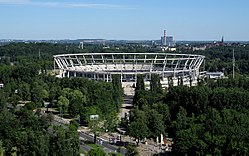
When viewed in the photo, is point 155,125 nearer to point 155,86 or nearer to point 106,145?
point 106,145

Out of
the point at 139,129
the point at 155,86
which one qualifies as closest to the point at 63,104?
the point at 155,86

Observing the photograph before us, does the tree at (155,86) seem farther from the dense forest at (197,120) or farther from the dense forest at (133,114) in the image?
the dense forest at (197,120)

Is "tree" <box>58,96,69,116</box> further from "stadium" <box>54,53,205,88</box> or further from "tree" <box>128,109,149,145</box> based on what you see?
"stadium" <box>54,53,205,88</box>

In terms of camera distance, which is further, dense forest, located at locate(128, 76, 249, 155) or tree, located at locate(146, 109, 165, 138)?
tree, located at locate(146, 109, 165, 138)

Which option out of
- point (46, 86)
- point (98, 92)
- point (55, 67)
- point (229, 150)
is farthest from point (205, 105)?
point (55, 67)

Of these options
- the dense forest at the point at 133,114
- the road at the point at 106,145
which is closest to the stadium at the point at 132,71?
the dense forest at the point at 133,114

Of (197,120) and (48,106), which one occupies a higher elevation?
(197,120)

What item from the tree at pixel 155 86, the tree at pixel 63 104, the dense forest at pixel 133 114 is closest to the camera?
the dense forest at pixel 133 114

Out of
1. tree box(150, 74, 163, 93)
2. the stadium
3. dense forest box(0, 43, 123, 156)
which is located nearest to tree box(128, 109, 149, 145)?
dense forest box(0, 43, 123, 156)

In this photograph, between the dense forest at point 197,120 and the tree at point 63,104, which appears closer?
the dense forest at point 197,120

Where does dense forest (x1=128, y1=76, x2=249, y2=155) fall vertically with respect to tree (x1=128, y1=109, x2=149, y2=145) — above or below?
above

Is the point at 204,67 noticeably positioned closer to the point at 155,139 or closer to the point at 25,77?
the point at 25,77
